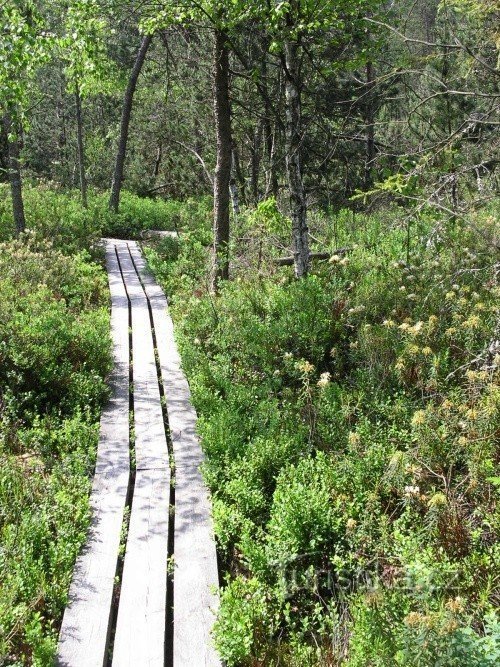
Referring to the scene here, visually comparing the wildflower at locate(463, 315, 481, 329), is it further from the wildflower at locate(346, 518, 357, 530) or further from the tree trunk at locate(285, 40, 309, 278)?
the tree trunk at locate(285, 40, 309, 278)

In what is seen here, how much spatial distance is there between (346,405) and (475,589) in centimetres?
214

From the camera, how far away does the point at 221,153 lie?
911 centimetres

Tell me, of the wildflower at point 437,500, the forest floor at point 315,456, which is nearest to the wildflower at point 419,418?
the forest floor at point 315,456

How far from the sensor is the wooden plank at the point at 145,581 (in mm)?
3264

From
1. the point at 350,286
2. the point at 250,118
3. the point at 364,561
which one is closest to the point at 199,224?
the point at 250,118

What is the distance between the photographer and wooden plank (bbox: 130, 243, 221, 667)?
331 cm

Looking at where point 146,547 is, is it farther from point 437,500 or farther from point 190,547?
point 437,500

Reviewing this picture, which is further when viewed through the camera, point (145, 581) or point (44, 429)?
point (44, 429)

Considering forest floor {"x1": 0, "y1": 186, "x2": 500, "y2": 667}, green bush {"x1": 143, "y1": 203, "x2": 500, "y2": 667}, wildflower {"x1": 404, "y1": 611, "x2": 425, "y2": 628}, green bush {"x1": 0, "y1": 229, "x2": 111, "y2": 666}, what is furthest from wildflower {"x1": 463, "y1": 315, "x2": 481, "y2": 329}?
green bush {"x1": 0, "y1": 229, "x2": 111, "y2": 666}

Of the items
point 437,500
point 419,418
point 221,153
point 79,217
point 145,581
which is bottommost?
point 145,581

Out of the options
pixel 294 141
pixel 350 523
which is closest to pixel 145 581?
pixel 350 523

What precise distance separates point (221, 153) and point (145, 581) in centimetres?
705

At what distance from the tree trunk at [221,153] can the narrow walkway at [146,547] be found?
2.94m

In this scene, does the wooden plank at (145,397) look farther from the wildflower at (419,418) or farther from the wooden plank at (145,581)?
the wildflower at (419,418)
